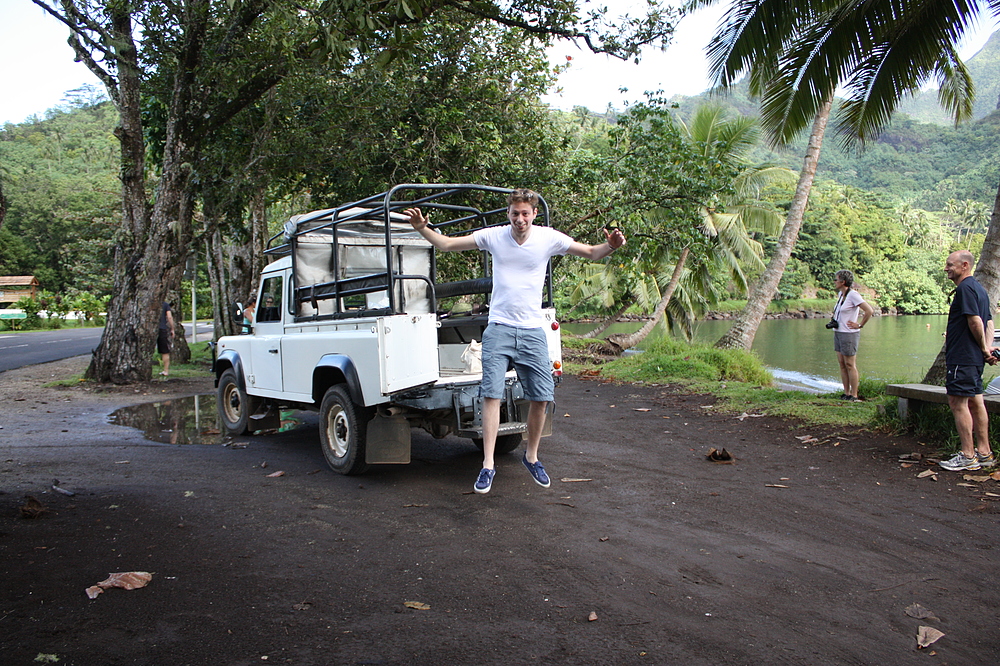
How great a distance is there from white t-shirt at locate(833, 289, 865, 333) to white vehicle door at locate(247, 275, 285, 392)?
8169mm

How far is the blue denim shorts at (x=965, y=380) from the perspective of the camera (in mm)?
6312

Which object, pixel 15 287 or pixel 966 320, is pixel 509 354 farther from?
pixel 15 287

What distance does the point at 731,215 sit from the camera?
29.0 meters

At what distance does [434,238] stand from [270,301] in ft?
12.0

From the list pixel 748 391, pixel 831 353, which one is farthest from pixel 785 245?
pixel 831 353

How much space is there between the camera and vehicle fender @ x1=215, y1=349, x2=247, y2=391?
28.8 feet

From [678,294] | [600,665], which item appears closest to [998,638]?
[600,665]

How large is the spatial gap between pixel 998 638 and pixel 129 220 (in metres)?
15.5

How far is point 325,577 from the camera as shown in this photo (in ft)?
13.3

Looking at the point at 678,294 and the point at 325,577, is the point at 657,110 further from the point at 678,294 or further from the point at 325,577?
the point at 678,294

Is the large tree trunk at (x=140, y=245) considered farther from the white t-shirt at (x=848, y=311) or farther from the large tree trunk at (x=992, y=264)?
the large tree trunk at (x=992, y=264)

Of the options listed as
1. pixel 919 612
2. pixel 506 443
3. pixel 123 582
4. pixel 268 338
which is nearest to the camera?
pixel 919 612

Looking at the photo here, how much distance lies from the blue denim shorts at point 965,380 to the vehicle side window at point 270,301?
6586mm

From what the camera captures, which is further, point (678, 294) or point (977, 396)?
point (678, 294)
